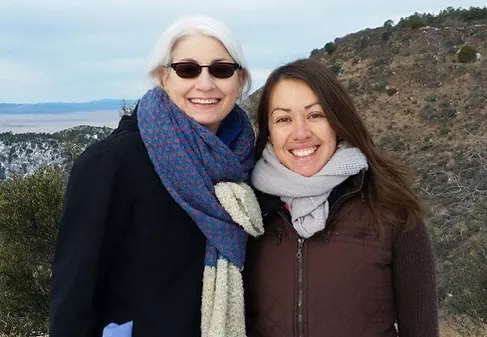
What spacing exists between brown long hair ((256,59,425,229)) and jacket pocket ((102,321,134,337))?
1.01m

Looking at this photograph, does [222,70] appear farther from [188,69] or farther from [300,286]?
[300,286]

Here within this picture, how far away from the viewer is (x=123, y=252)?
2.33 metres

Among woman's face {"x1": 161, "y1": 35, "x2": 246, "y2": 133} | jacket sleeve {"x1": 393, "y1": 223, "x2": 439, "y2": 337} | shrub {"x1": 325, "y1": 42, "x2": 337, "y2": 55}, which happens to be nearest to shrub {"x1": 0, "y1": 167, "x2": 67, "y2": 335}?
woman's face {"x1": 161, "y1": 35, "x2": 246, "y2": 133}

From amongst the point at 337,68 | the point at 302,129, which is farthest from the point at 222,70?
the point at 337,68

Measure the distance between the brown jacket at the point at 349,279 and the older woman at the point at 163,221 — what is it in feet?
0.52

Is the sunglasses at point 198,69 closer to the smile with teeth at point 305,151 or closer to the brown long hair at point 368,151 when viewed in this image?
the brown long hair at point 368,151

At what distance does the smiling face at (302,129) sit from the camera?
2373mm

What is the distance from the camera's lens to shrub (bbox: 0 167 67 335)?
10594mm

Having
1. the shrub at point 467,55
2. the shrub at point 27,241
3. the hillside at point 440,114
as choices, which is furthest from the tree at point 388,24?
the shrub at point 27,241

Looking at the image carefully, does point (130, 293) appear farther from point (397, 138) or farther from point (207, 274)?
point (397, 138)

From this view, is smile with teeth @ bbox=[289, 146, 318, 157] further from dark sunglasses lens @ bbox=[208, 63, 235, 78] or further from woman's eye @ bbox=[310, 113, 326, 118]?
dark sunglasses lens @ bbox=[208, 63, 235, 78]

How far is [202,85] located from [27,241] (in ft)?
30.7

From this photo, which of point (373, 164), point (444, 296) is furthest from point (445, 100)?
point (373, 164)

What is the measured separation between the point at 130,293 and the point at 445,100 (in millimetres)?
32305
